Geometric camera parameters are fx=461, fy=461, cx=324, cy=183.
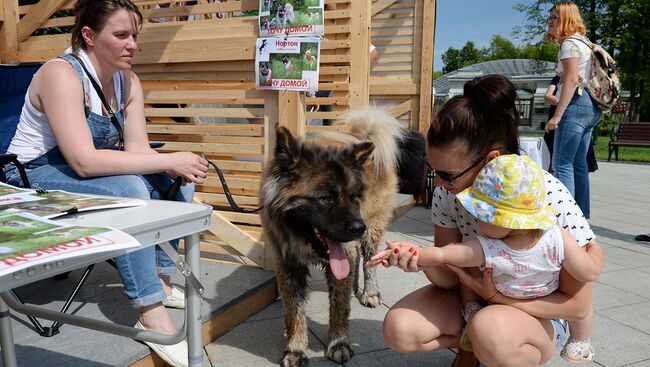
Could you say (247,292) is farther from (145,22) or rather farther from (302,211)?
(145,22)

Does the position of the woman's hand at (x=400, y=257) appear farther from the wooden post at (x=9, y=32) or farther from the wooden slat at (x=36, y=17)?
the wooden post at (x=9, y=32)

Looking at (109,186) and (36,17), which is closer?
(109,186)

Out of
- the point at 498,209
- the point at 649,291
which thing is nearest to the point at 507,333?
the point at 498,209

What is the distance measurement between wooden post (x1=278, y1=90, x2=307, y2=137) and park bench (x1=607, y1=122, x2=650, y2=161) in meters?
11.8

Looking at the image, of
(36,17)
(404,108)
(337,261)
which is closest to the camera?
(337,261)

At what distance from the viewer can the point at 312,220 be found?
214 centimetres

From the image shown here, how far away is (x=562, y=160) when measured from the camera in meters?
4.08

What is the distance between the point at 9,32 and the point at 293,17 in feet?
7.79

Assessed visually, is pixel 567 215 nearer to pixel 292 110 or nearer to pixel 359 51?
pixel 292 110

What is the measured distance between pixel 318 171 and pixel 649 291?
2.51m

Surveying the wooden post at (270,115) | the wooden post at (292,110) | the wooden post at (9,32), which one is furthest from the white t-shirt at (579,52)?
the wooden post at (9,32)

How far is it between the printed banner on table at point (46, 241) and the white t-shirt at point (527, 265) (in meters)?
1.13

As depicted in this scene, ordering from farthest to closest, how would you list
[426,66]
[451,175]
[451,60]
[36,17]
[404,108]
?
1. [451,60]
2. [404,108]
3. [426,66]
4. [36,17]
5. [451,175]

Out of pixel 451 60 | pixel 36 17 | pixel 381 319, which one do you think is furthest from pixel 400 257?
pixel 451 60
